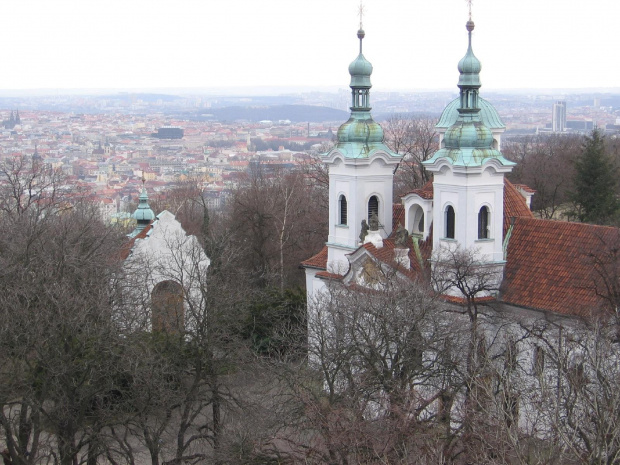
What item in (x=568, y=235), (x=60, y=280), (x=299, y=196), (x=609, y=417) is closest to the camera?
(x=609, y=417)

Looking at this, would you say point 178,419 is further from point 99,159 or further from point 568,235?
point 99,159

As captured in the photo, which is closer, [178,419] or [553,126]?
[178,419]

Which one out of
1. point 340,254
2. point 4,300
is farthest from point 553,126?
Result: point 4,300

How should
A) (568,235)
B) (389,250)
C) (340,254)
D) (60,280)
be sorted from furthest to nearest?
(340,254)
(389,250)
(568,235)
(60,280)

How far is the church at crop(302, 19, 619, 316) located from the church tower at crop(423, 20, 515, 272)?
3 cm

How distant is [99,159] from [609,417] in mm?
171382

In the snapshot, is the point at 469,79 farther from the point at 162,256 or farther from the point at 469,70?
the point at 162,256

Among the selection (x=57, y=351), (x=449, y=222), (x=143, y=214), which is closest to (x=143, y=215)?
(x=143, y=214)

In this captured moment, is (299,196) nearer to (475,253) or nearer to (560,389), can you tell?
(475,253)

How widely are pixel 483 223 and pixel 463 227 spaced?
0.63 m

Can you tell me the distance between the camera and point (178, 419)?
93.9ft

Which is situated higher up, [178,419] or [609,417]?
[609,417]

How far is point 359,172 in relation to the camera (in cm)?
3127

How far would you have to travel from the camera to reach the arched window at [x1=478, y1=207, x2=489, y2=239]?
2823cm
